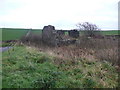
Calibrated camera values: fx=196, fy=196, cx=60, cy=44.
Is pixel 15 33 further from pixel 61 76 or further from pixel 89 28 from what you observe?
pixel 61 76

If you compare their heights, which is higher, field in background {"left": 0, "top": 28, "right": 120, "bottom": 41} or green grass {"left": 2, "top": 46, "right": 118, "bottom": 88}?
field in background {"left": 0, "top": 28, "right": 120, "bottom": 41}

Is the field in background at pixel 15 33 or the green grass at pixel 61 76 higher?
the field in background at pixel 15 33

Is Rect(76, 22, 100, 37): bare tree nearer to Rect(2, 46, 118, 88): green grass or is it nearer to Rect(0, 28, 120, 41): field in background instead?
Rect(0, 28, 120, 41): field in background

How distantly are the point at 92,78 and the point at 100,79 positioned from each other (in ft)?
1.12

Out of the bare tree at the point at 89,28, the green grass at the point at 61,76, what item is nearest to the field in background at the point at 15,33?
the bare tree at the point at 89,28

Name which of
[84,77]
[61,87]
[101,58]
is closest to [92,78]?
[84,77]

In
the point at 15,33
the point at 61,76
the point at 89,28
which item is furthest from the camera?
the point at 15,33

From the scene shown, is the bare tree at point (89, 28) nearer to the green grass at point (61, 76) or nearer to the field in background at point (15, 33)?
the field in background at point (15, 33)

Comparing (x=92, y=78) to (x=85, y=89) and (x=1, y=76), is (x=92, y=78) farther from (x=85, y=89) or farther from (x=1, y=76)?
(x=1, y=76)

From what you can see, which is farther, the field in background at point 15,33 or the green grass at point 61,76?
the field in background at point 15,33

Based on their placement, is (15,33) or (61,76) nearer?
(61,76)

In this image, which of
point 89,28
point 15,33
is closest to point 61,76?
point 89,28

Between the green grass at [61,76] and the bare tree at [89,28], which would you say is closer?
the green grass at [61,76]

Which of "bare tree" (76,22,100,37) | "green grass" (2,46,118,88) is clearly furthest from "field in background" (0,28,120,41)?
"green grass" (2,46,118,88)
